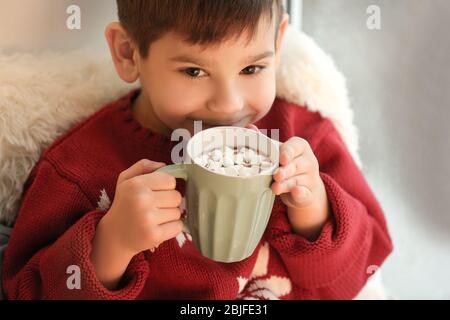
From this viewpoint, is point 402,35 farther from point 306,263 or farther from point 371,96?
point 306,263

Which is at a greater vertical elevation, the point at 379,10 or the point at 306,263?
the point at 379,10

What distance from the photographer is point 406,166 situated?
1143 mm

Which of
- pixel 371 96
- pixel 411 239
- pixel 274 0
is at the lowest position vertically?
pixel 411 239

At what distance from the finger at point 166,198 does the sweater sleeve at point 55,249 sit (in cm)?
13

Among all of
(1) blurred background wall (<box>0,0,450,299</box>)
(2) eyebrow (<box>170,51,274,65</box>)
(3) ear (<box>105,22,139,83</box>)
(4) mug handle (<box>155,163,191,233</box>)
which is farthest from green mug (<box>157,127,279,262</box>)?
(1) blurred background wall (<box>0,0,450,299</box>)

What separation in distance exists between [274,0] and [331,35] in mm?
407

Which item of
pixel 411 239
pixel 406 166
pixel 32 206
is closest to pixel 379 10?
pixel 406 166

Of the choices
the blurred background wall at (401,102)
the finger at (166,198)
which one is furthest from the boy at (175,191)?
the blurred background wall at (401,102)

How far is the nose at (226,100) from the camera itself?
0.78 metres

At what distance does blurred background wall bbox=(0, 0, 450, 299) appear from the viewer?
1.05m

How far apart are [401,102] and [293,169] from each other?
48 cm

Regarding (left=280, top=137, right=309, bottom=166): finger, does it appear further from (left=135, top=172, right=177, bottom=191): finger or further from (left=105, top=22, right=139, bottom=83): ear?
(left=105, top=22, right=139, bottom=83): ear

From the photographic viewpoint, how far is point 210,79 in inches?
31.1

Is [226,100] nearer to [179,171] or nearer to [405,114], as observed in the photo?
[179,171]
